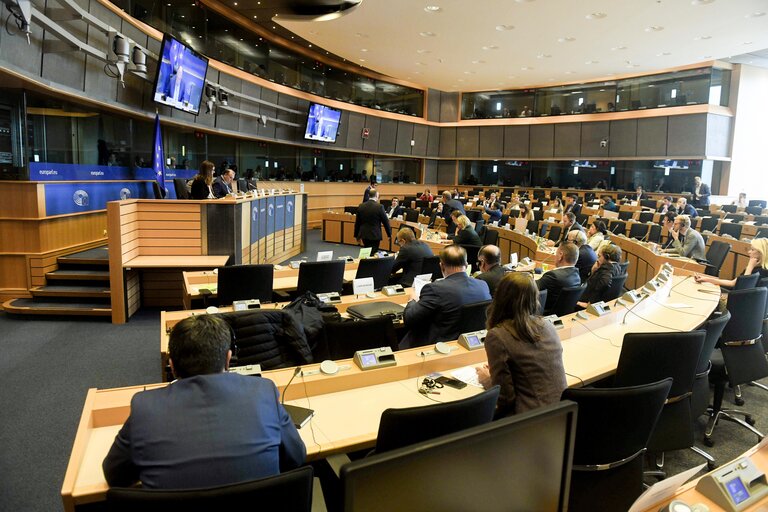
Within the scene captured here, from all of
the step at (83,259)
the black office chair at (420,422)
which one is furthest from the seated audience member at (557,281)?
the step at (83,259)

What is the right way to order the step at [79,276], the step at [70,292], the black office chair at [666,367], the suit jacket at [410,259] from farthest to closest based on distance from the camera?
the step at [79,276] → the step at [70,292] → the suit jacket at [410,259] → the black office chair at [666,367]

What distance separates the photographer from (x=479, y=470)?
1119mm

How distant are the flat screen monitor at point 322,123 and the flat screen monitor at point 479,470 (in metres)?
14.1

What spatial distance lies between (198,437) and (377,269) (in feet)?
13.3

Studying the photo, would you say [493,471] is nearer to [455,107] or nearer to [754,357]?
[754,357]

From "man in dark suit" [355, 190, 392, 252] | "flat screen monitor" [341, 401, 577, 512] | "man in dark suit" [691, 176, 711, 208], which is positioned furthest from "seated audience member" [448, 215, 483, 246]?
"man in dark suit" [691, 176, 711, 208]

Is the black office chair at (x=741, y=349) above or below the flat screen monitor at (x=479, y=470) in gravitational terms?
below

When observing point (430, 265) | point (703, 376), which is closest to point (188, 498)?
point (703, 376)

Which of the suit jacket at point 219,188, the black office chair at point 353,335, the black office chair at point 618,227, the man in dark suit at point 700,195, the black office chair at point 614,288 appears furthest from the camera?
the man in dark suit at point 700,195

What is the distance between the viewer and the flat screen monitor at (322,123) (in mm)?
14609

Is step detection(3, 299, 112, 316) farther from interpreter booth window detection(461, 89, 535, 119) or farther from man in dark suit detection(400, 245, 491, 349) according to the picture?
interpreter booth window detection(461, 89, 535, 119)

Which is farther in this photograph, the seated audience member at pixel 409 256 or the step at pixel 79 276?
the step at pixel 79 276

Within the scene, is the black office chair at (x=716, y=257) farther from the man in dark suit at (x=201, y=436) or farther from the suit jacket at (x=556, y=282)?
the man in dark suit at (x=201, y=436)

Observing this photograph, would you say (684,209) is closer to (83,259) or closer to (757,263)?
(757,263)
